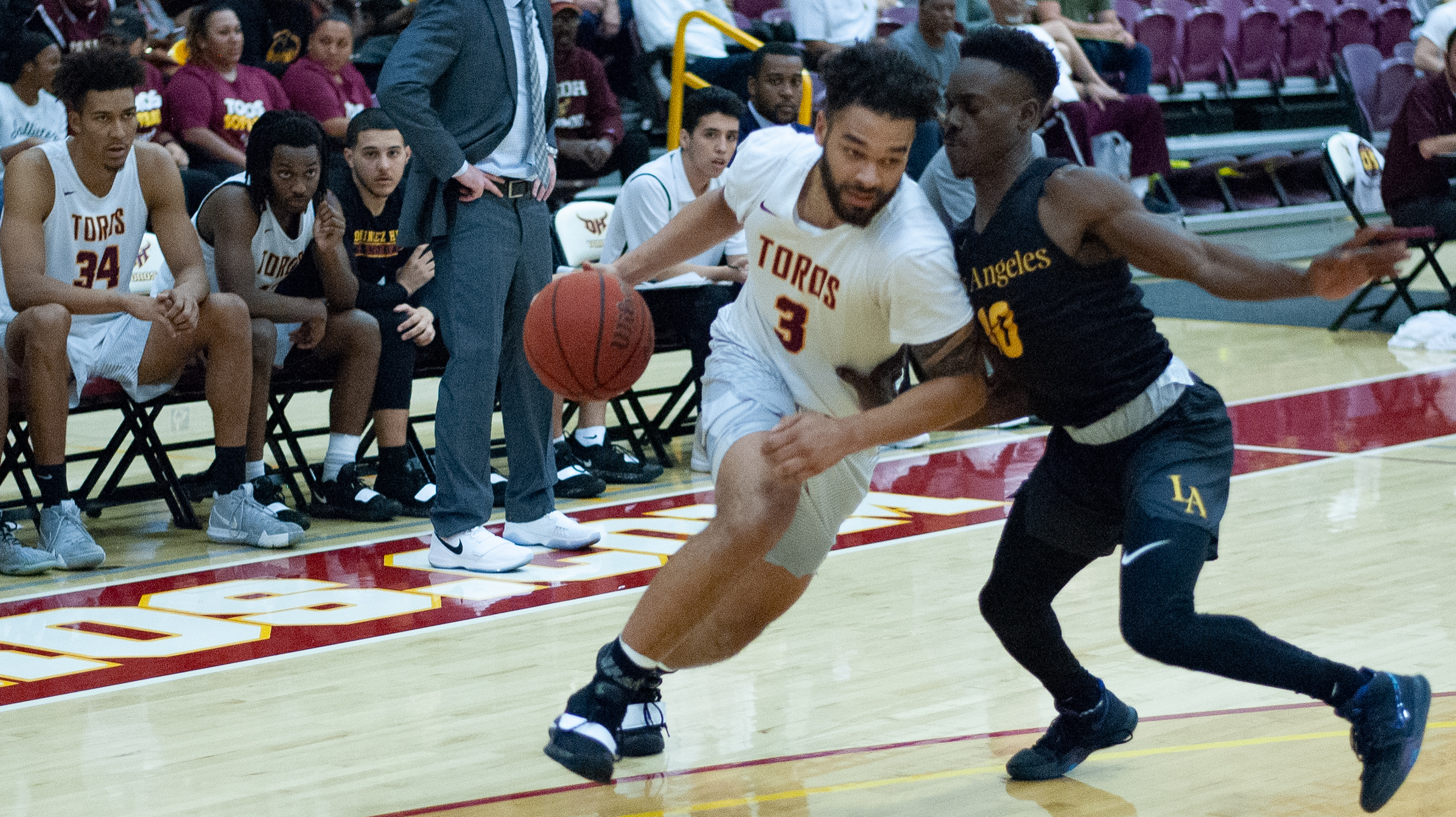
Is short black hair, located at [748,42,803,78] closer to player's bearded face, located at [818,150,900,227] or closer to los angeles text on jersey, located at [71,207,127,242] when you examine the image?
los angeles text on jersey, located at [71,207,127,242]

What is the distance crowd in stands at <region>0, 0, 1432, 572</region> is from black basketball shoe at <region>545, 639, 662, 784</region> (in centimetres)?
140

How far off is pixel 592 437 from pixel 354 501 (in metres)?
1.14

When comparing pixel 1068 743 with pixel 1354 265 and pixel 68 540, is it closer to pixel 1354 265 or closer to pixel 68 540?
pixel 1354 265

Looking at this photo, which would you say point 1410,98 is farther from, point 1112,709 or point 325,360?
point 1112,709

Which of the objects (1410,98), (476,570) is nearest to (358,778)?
(476,570)

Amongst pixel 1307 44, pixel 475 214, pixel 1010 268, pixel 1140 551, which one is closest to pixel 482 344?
pixel 475 214

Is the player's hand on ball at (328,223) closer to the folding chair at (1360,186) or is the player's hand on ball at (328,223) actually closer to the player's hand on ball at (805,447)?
the player's hand on ball at (805,447)

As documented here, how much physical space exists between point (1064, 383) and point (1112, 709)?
2.37 ft

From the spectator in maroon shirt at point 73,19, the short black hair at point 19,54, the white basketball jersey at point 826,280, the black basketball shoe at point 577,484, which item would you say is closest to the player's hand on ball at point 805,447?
the white basketball jersey at point 826,280

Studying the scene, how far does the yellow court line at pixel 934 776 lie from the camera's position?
312 cm

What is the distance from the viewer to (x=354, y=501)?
241 inches

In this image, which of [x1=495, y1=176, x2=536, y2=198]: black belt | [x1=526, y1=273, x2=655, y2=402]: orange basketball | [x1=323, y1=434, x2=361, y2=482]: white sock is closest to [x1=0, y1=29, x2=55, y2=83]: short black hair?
[x1=323, y1=434, x2=361, y2=482]: white sock

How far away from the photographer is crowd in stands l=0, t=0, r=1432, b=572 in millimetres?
6023

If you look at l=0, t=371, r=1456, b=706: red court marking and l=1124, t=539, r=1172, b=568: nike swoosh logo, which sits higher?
l=1124, t=539, r=1172, b=568: nike swoosh logo
